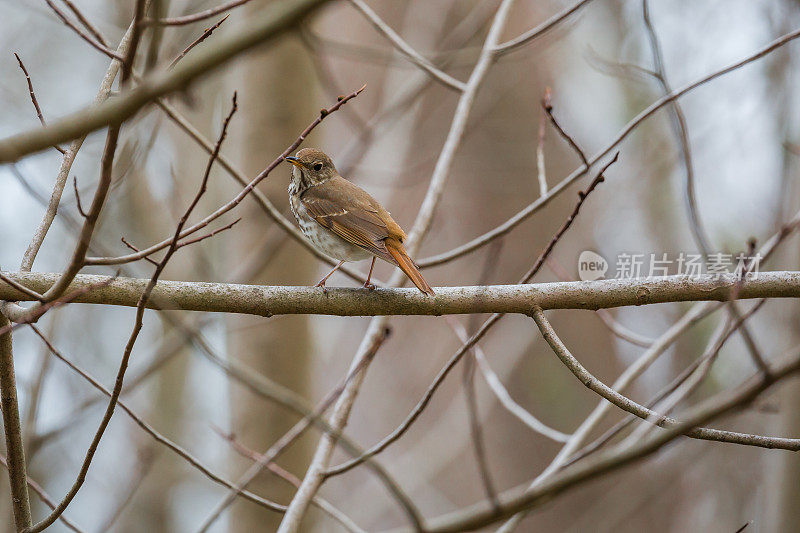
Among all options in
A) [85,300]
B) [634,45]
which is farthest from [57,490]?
[634,45]

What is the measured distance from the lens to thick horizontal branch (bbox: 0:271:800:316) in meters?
2.99

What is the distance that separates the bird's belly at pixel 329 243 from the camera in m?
4.26

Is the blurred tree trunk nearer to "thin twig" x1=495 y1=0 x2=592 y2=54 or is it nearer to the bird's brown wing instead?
the bird's brown wing

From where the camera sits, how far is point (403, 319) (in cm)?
1071

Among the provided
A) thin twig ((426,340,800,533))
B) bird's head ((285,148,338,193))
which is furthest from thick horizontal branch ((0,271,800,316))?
bird's head ((285,148,338,193))

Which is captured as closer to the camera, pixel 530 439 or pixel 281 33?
pixel 281 33

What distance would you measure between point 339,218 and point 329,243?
151 millimetres

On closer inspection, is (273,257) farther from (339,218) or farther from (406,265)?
(406,265)

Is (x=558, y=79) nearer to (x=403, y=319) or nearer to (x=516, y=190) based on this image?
(x=516, y=190)

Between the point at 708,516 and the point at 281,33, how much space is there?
10118 millimetres

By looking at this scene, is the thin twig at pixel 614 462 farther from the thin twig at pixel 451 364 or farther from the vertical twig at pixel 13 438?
the vertical twig at pixel 13 438

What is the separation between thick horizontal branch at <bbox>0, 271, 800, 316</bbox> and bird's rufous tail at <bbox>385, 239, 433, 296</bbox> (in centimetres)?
6

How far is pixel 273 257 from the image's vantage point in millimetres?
6219

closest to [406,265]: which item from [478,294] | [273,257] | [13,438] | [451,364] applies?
[478,294]
